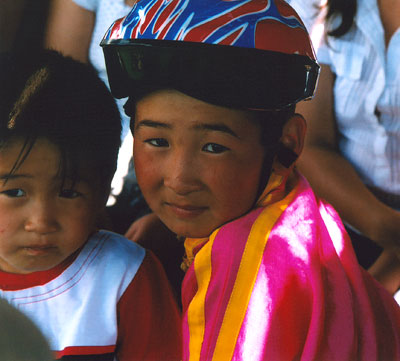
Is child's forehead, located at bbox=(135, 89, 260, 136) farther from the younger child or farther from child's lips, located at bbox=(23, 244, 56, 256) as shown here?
child's lips, located at bbox=(23, 244, 56, 256)

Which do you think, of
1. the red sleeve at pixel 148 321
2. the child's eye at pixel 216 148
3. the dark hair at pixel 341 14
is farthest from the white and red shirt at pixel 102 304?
the dark hair at pixel 341 14

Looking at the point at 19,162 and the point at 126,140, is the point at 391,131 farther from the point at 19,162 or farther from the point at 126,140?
the point at 19,162

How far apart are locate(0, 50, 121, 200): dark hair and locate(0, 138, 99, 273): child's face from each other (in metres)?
0.01

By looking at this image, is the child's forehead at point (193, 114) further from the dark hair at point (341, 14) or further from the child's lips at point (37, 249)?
the dark hair at point (341, 14)

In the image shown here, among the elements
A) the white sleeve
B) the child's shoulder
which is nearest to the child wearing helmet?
the child's shoulder

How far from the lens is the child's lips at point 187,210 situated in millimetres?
682

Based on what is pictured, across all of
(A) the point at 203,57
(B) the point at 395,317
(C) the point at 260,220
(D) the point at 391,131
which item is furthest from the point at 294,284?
(D) the point at 391,131

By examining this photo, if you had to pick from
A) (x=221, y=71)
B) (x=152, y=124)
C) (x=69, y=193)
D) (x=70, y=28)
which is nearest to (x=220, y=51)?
(x=221, y=71)

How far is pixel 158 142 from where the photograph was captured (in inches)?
26.7

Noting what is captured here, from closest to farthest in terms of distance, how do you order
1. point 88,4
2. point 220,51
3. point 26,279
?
point 220,51
point 26,279
point 88,4

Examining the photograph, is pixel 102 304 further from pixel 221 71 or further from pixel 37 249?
pixel 221 71

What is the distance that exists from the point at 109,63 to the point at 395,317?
1.70ft

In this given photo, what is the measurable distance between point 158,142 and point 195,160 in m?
0.06

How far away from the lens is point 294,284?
0.64m
